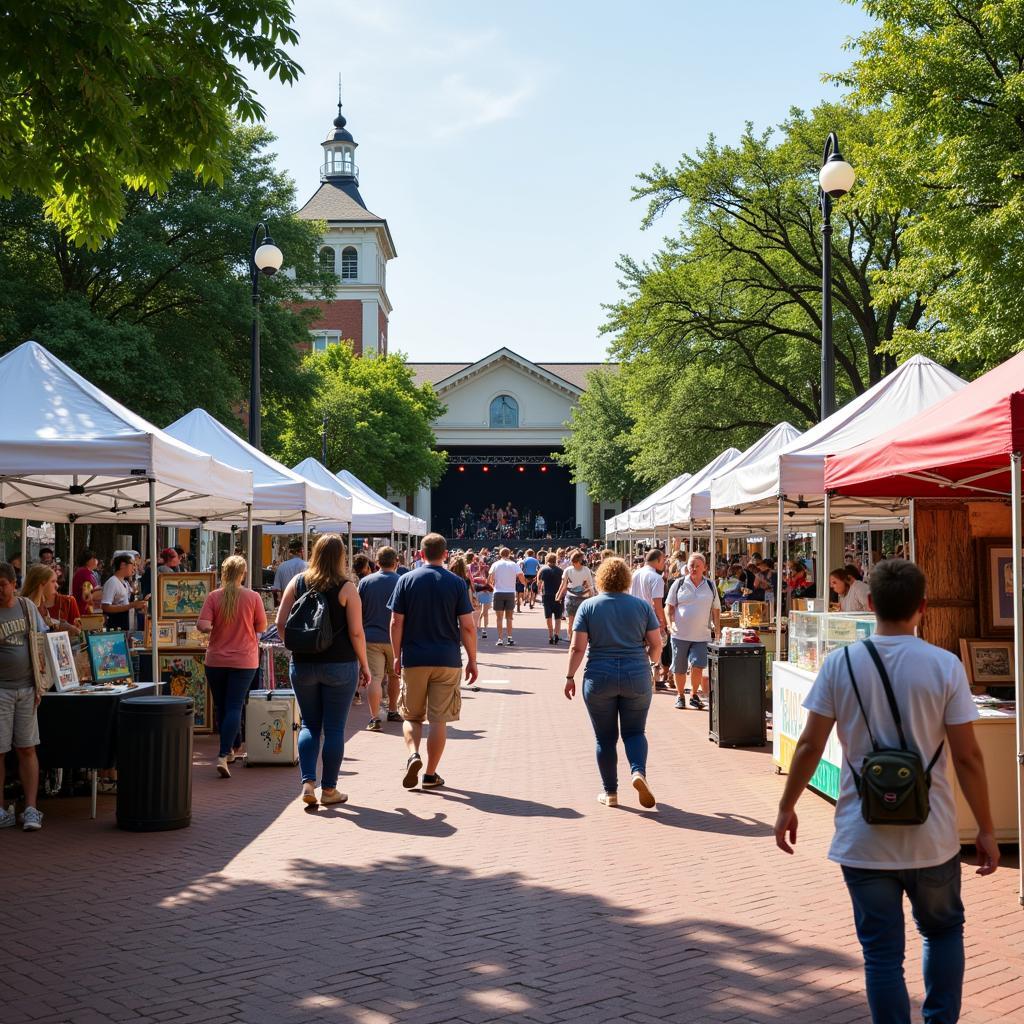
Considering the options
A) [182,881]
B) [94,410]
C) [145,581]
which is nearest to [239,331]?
[145,581]

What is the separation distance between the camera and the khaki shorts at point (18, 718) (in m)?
7.96

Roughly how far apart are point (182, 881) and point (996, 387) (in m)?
5.57

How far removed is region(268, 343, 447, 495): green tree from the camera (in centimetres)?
4919

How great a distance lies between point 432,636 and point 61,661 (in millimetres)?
2740

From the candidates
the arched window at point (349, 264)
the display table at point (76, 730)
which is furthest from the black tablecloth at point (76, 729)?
the arched window at point (349, 264)

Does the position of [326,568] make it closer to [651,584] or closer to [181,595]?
[181,595]

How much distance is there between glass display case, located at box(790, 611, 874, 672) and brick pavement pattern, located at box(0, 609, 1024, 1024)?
113 cm

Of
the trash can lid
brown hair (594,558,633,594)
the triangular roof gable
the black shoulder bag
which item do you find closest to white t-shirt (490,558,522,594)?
brown hair (594,558,633,594)

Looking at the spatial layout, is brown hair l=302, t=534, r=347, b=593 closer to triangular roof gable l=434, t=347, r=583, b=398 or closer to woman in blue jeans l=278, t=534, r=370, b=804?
woman in blue jeans l=278, t=534, r=370, b=804

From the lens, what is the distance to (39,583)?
870 cm

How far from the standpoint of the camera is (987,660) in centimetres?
942

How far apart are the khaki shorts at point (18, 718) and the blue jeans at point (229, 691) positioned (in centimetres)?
219

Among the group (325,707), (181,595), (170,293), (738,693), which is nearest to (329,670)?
(325,707)

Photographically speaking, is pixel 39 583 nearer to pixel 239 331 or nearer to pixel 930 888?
pixel 930 888
